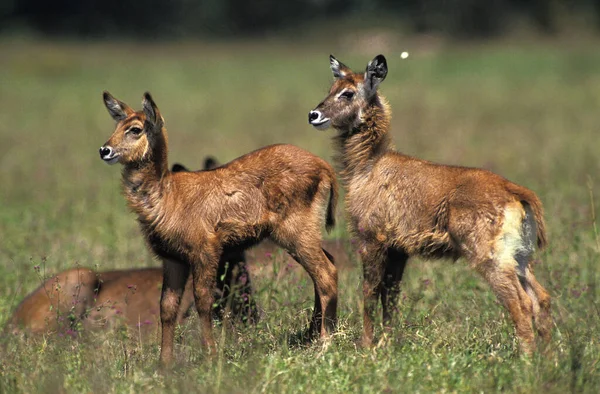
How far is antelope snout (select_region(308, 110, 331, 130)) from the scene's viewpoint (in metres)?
7.14

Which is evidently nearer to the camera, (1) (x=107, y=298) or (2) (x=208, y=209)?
(2) (x=208, y=209)

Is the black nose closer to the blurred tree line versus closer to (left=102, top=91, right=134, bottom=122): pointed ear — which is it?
(left=102, top=91, right=134, bottom=122): pointed ear

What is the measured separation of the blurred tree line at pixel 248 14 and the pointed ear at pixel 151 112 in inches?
1656

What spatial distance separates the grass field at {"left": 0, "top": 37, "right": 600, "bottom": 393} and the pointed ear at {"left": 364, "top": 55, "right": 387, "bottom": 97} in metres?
1.62

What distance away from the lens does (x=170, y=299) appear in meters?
6.95

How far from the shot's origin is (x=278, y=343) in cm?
670

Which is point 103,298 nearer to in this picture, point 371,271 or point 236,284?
point 236,284

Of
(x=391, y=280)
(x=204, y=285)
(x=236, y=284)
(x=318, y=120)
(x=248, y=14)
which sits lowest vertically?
(x=236, y=284)

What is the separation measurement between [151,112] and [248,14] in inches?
2080

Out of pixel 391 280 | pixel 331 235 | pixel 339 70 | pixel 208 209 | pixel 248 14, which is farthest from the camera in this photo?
pixel 248 14

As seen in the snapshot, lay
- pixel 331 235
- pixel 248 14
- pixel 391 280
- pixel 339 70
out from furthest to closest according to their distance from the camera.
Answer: pixel 248 14 < pixel 331 235 < pixel 339 70 < pixel 391 280

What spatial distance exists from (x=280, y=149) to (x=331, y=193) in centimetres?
52

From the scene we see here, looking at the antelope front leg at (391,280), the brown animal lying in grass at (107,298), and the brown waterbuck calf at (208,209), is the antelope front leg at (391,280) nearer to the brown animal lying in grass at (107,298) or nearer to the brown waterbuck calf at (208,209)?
the brown waterbuck calf at (208,209)

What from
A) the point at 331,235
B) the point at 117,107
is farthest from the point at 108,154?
the point at 331,235
